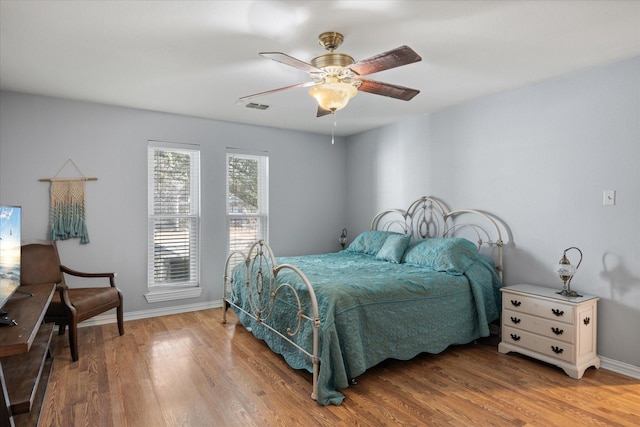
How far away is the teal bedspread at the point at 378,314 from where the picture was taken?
2.53 meters

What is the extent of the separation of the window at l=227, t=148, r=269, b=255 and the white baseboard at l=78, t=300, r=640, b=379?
802 millimetres

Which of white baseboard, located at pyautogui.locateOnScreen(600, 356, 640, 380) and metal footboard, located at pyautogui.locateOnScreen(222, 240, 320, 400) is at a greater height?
metal footboard, located at pyautogui.locateOnScreen(222, 240, 320, 400)

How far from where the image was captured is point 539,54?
2.75m

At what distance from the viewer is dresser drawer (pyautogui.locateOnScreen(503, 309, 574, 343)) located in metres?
2.82

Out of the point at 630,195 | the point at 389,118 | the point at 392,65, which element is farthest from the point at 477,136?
the point at 392,65

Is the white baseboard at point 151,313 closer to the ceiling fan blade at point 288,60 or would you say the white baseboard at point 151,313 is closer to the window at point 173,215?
the window at point 173,215

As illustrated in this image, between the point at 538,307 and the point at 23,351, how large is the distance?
3.38m

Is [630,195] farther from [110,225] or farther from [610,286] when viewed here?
[110,225]

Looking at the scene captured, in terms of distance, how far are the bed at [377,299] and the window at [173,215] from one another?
0.85 m

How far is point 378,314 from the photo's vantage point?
275 centimetres

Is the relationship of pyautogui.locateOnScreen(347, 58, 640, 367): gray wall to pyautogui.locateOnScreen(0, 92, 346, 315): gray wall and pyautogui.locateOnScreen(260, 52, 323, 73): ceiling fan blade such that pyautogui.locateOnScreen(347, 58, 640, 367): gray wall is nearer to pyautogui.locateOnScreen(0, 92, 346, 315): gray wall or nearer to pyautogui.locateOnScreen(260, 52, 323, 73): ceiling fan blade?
pyautogui.locateOnScreen(0, 92, 346, 315): gray wall

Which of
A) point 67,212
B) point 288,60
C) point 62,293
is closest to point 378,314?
point 288,60

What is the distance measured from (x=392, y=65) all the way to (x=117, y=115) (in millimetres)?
3284

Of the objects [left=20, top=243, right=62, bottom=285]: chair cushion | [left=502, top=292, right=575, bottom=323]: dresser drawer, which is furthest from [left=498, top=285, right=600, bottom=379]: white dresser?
[left=20, top=243, right=62, bottom=285]: chair cushion
